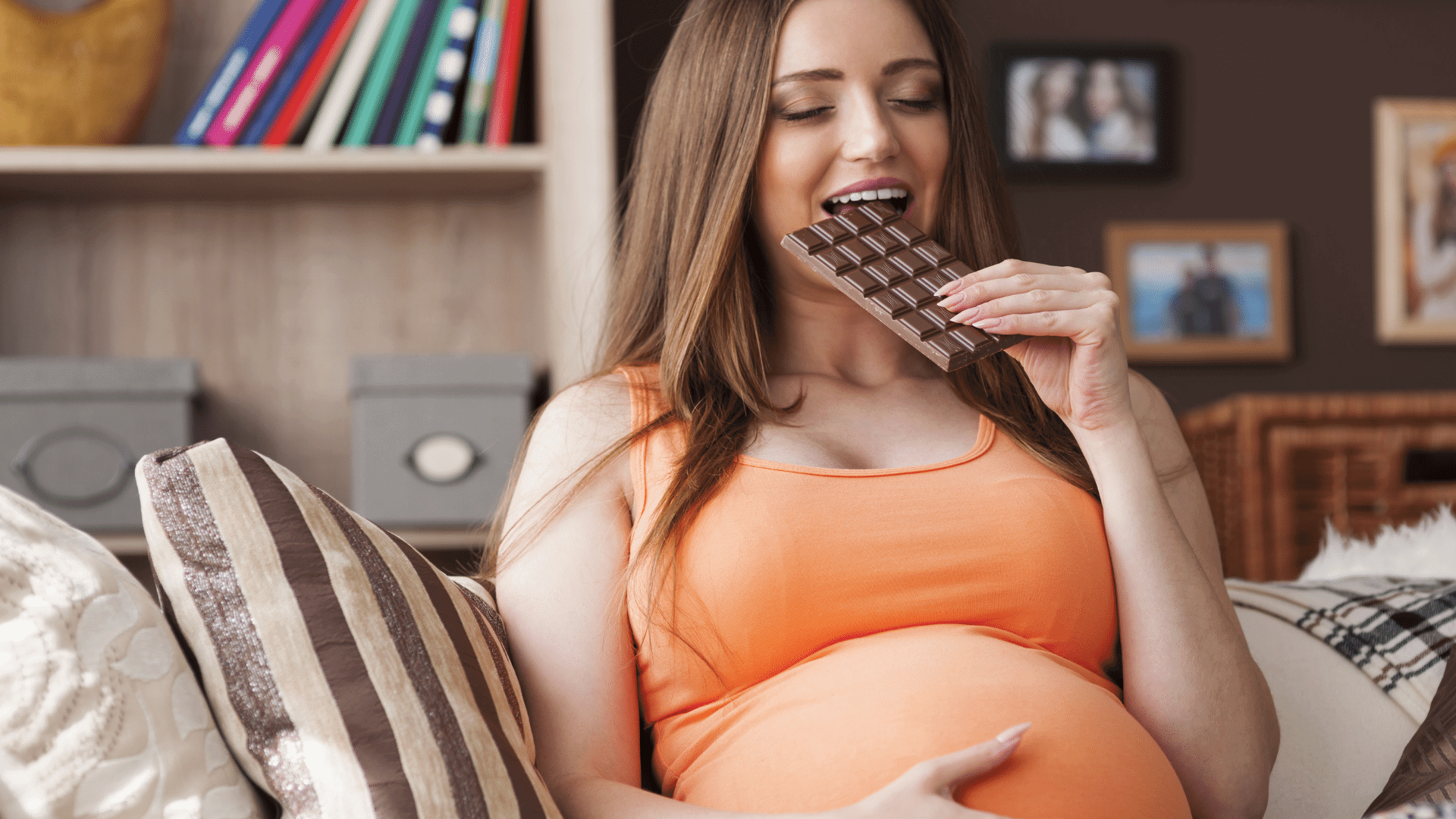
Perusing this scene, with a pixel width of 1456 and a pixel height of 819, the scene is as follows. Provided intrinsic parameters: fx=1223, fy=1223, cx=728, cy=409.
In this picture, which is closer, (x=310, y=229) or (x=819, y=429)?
(x=819, y=429)

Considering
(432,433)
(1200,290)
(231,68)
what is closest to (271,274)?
(231,68)

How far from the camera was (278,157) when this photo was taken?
1994 mm

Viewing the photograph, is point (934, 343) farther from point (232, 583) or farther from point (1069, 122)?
point (1069, 122)

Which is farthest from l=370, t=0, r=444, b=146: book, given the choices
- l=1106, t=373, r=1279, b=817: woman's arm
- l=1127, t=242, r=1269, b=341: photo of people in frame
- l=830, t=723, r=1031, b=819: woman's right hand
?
l=1127, t=242, r=1269, b=341: photo of people in frame

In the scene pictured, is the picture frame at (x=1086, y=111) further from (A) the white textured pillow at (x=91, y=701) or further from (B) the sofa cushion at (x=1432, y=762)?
(A) the white textured pillow at (x=91, y=701)

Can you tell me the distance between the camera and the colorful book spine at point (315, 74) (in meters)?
2.00

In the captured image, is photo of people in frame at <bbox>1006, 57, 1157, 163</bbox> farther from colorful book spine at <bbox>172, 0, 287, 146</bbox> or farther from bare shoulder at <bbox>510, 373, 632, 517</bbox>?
bare shoulder at <bbox>510, 373, 632, 517</bbox>

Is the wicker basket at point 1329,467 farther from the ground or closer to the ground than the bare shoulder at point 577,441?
closer to the ground

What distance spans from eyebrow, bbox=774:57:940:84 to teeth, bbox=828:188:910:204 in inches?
4.6

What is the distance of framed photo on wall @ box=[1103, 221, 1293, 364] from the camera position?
3273 millimetres

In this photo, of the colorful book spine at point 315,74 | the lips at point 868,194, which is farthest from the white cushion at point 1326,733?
the colorful book spine at point 315,74

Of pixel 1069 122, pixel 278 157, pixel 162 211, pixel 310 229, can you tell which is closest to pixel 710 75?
pixel 278 157

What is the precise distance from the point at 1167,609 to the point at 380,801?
0.68 meters

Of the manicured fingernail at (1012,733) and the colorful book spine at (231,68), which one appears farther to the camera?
the colorful book spine at (231,68)
